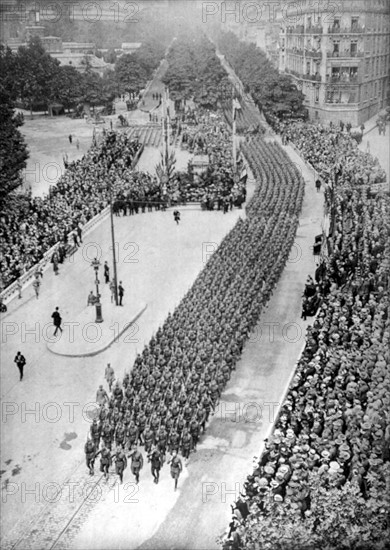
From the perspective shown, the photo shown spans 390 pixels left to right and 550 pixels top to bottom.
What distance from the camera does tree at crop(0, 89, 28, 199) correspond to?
91.6 ft

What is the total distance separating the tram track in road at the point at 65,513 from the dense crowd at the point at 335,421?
8.17 feet

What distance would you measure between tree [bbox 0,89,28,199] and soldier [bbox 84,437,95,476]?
17056 mm

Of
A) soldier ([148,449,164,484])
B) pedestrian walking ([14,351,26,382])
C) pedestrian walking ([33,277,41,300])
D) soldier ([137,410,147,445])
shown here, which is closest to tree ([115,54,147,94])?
pedestrian walking ([33,277,41,300])

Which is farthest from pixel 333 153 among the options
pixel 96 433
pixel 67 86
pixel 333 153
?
pixel 96 433

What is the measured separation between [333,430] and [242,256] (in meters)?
9.63

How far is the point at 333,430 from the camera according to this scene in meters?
11.6

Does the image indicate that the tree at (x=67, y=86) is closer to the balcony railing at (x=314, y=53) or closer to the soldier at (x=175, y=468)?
the balcony railing at (x=314, y=53)

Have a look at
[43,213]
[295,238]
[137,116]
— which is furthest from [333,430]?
[137,116]

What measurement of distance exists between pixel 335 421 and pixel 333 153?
72.2 feet

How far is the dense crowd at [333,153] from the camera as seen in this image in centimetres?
2730

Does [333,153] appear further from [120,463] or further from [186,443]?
[120,463]

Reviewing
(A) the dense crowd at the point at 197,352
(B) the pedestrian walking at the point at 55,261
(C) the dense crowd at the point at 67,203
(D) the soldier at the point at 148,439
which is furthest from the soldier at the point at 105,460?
(B) the pedestrian walking at the point at 55,261

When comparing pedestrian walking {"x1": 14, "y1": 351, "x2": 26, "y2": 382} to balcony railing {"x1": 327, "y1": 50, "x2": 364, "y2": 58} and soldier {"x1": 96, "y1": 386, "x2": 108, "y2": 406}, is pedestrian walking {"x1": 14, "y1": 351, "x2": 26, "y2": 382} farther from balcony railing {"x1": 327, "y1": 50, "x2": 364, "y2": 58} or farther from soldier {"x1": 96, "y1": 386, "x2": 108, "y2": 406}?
balcony railing {"x1": 327, "y1": 50, "x2": 364, "y2": 58}

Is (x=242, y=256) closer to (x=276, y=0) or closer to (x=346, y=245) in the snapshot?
(x=346, y=245)
